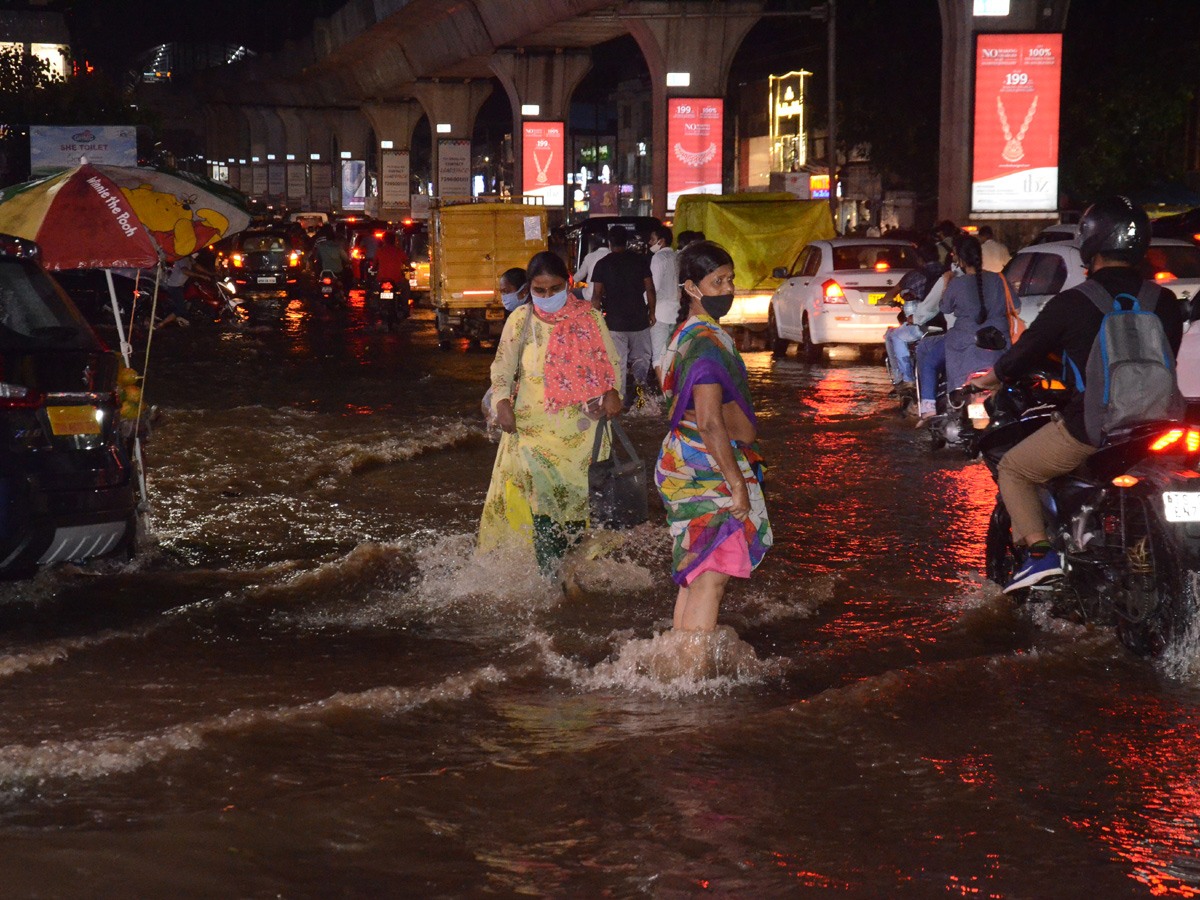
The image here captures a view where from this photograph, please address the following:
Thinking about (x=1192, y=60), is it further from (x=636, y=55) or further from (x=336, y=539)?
(x=636, y=55)

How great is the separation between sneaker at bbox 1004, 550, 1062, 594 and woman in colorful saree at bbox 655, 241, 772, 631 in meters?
1.32

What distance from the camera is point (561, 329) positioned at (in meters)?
7.19

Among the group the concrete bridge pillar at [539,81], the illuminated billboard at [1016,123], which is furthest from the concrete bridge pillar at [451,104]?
the illuminated billboard at [1016,123]

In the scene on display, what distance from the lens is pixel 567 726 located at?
5324 millimetres

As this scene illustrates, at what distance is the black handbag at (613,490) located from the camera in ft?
23.9

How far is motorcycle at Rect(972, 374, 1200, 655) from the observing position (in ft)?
18.3

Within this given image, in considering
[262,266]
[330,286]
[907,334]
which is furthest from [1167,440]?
[262,266]

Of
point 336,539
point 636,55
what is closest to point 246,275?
point 336,539

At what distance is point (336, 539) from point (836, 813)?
499 cm

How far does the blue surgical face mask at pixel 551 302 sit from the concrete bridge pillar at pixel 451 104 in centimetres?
5378

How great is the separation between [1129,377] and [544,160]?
43118 millimetres

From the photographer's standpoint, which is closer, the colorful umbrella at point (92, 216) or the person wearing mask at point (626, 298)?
the colorful umbrella at point (92, 216)

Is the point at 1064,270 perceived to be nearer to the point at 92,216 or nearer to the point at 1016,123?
the point at 92,216

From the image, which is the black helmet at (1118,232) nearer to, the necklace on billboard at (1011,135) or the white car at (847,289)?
the white car at (847,289)
